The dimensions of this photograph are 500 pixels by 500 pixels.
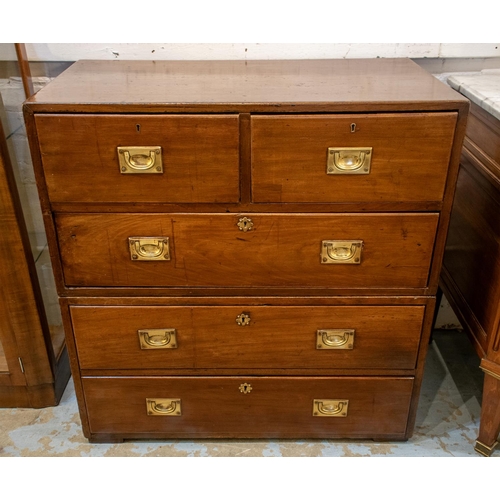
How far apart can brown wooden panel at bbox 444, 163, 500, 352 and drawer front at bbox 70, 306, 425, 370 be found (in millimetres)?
223

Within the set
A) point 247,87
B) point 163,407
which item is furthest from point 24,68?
point 163,407

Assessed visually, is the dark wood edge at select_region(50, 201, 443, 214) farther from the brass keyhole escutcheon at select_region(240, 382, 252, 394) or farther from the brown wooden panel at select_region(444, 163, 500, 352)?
the brass keyhole escutcheon at select_region(240, 382, 252, 394)

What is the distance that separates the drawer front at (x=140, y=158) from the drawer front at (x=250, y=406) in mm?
573

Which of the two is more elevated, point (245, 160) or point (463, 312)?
point (245, 160)

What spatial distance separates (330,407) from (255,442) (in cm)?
27

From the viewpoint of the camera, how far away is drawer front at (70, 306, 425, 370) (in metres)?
1.46

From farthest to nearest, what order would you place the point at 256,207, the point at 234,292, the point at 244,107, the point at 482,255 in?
the point at 482,255 → the point at 234,292 → the point at 256,207 → the point at 244,107

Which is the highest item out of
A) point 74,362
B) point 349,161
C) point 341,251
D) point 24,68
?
point 24,68

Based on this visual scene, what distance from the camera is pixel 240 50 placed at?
66.4 inches

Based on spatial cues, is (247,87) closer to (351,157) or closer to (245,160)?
(245,160)

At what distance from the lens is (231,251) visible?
1372 mm

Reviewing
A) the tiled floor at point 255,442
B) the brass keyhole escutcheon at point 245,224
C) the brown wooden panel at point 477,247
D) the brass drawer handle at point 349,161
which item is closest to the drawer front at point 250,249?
the brass keyhole escutcheon at point 245,224

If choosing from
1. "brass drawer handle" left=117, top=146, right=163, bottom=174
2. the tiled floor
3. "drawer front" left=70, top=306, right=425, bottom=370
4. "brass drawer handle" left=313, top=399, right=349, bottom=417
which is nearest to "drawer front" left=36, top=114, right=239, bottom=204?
"brass drawer handle" left=117, top=146, right=163, bottom=174

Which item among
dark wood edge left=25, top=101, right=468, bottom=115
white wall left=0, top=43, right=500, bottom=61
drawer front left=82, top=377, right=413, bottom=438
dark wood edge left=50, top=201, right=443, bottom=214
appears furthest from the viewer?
white wall left=0, top=43, right=500, bottom=61
